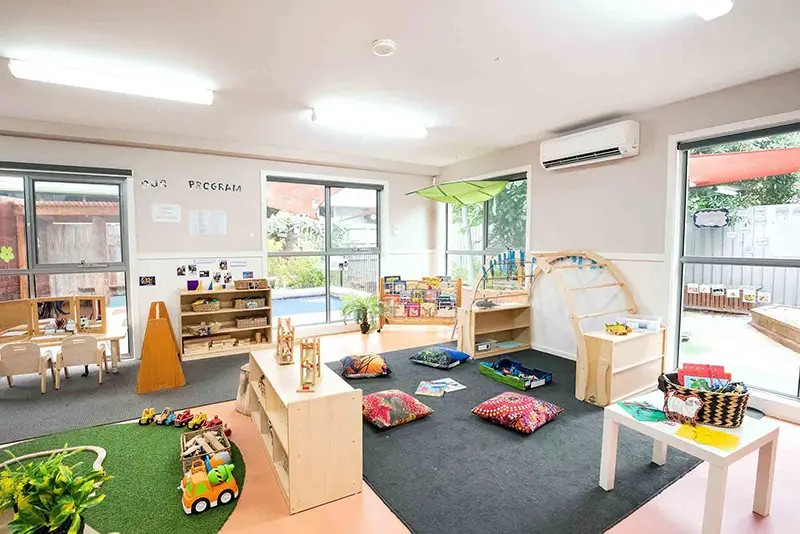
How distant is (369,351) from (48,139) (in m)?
4.37

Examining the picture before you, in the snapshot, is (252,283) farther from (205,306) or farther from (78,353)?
(78,353)

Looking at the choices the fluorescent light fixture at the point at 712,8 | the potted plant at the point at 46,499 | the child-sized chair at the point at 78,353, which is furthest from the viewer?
the child-sized chair at the point at 78,353

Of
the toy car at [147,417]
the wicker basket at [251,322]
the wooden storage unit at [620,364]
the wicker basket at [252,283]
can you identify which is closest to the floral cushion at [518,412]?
the wooden storage unit at [620,364]

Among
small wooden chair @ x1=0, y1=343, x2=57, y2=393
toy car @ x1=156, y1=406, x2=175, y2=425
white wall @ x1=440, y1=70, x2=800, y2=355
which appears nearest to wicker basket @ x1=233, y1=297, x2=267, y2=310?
small wooden chair @ x1=0, y1=343, x2=57, y2=393

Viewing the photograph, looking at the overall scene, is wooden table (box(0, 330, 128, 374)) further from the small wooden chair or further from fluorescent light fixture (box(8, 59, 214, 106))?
fluorescent light fixture (box(8, 59, 214, 106))

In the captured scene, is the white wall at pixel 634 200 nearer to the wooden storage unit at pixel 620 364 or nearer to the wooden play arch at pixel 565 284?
the wooden play arch at pixel 565 284

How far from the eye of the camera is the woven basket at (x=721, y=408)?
2.07 m

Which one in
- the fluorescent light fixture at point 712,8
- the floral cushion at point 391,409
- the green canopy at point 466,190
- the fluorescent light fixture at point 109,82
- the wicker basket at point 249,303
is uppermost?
the fluorescent light fixture at point 712,8

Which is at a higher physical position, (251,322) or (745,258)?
(745,258)

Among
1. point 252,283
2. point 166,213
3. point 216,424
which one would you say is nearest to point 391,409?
point 216,424

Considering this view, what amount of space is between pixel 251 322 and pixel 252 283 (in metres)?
0.52

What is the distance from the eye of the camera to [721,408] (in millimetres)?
2098

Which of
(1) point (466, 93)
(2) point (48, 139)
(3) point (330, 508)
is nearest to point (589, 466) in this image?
(3) point (330, 508)

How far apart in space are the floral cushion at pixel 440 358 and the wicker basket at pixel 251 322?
2.09 metres
